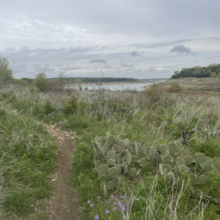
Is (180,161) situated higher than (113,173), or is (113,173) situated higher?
(180,161)

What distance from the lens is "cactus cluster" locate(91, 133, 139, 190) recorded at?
9.18 feet

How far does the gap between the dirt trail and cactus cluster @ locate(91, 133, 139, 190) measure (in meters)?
0.56

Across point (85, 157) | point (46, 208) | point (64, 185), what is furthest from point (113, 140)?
point (46, 208)

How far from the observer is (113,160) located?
3.07 metres

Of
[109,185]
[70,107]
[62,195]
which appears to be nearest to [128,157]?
[109,185]

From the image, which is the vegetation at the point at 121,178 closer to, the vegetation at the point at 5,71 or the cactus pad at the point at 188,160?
the cactus pad at the point at 188,160

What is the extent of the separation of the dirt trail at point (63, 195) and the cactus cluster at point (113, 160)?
0.56m

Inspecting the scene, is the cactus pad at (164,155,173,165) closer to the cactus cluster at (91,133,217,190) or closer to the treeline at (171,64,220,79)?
the cactus cluster at (91,133,217,190)

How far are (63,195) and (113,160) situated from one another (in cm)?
100

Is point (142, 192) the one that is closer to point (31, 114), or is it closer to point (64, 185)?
point (64, 185)

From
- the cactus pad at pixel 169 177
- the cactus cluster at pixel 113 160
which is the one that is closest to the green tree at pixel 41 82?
the cactus cluster at pixel 113 160

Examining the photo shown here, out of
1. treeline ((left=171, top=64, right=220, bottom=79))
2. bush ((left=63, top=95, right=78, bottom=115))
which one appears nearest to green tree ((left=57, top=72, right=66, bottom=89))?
bush ((left=63, top=95, right=78, bottom=115))

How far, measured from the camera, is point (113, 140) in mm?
3535

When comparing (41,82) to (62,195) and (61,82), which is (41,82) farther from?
(62,195)
